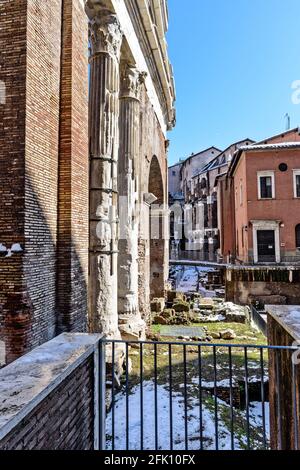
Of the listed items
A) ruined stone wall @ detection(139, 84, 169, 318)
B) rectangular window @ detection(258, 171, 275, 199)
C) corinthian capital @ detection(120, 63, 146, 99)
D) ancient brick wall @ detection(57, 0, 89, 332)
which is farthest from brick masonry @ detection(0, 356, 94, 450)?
rectangular window @ detection(258, 171, 275, 199)

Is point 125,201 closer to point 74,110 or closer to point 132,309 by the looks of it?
point 132,309

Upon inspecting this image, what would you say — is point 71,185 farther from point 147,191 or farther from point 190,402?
point 147,191

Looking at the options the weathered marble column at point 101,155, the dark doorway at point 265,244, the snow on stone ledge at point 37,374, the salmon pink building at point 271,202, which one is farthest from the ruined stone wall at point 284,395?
the dark doorway at point 265,244

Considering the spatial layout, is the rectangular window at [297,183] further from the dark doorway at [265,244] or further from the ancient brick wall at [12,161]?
the ancient brick wall at [12,161]

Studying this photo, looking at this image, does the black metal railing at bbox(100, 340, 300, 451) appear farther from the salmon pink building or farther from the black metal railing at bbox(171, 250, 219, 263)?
the black metal railing at bbox(171, 250, 219, 263)

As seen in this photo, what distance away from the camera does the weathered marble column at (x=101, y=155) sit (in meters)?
7.67

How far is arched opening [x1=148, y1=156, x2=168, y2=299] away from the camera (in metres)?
17.2

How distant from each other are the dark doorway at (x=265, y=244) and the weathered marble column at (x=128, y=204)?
14.2m

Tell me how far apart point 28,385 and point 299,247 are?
22.6 metres

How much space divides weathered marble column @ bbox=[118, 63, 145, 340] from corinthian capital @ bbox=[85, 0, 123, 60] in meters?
2.48

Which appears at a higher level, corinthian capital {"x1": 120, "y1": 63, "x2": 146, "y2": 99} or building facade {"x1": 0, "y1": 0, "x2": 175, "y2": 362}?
corinthian capital {"x1": 120, "y1": 63, "x2": 146, "y2": 99}

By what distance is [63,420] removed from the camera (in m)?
2.41

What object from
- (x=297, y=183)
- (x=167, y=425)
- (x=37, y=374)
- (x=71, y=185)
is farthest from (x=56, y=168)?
(x=297, y=183)

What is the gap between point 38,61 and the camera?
482 centimetres
